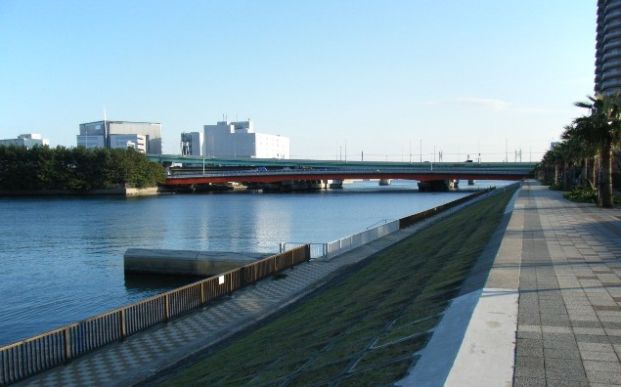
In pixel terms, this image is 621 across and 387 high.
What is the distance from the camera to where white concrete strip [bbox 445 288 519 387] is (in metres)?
6.71

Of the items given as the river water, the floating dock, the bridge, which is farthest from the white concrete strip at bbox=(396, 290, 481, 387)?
the bridge

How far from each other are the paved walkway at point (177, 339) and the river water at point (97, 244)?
6857 mm

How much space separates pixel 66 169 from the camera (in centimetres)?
13525

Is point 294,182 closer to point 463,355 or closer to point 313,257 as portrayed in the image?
point 313,257

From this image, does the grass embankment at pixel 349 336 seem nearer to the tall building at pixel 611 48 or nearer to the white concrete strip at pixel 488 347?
the white concrete strip at pixel 488 347

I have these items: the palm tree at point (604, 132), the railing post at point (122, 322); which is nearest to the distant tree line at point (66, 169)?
the palm tree at point (604, 132)

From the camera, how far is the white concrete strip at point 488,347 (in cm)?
671

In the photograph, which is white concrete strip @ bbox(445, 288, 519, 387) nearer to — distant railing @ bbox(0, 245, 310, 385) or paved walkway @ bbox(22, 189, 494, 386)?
A: paved walkway @ bbox(22, 189, 494, 386)

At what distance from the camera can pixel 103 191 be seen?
13738 centimetres

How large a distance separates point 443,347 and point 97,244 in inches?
1705

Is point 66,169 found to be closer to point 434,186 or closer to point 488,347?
point 434,186

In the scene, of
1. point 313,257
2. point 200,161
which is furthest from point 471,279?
point 200,161

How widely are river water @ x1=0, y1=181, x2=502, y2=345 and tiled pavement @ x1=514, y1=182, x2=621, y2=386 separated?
18.2 m

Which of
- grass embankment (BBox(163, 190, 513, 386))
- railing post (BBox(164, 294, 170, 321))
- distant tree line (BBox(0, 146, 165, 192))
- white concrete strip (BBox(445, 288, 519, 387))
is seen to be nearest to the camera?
white concrete strip (BBox(445, 288, 519, 387))
